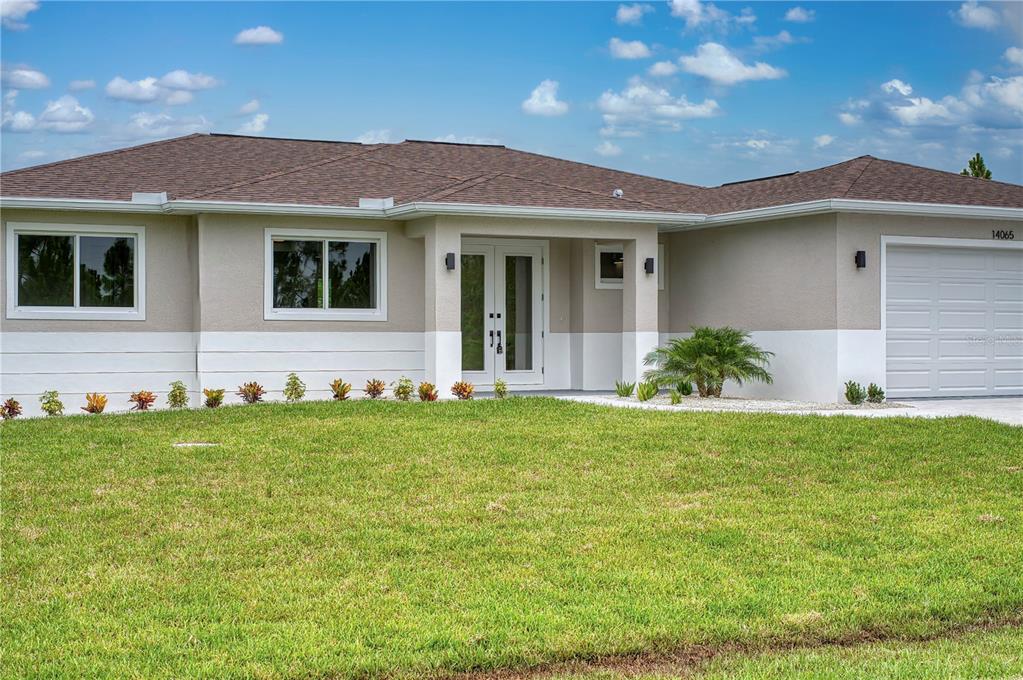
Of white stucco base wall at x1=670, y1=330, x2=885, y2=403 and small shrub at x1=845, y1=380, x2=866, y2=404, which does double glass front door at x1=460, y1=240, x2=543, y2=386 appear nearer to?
white stucco base wall at x1=670, y1=330, x2=885, y2=403

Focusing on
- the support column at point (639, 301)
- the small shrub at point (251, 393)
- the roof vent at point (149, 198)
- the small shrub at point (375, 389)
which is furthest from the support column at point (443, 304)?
the roof vent at point (149, 198)

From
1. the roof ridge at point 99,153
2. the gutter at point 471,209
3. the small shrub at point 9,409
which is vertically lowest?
the small shrub at point 9,409

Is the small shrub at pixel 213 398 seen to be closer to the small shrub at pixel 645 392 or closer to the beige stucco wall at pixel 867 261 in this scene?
the small shrub at pixel 645 392

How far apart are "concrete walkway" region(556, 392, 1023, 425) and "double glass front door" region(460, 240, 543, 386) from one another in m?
2.22

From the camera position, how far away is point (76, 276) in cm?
1714

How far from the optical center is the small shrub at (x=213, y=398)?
16.1m

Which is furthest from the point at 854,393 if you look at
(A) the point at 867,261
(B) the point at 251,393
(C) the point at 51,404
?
(C) the point at 51,404

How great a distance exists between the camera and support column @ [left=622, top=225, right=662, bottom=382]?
18.6 meters

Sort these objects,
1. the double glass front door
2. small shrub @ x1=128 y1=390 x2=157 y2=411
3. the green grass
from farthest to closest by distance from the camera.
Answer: the double glass front door → small shrub @ x1=128 y1=390 x2=157 y2=411 → the green grass

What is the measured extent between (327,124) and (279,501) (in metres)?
16.4

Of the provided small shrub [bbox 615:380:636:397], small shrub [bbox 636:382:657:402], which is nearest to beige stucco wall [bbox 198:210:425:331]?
small shrub [bbox 615:380:636:397]

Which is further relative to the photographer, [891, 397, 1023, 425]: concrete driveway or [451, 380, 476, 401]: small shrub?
[451, 380, 476, 401]: small shrub

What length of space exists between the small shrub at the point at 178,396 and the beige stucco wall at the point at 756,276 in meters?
8.65

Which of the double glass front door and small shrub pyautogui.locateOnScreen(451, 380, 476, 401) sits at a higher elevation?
the double glass front door
